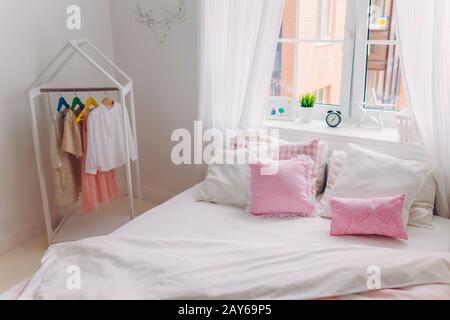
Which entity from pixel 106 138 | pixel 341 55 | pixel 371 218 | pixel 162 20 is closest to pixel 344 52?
pixel 341 55

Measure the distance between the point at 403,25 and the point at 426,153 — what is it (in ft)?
2.14

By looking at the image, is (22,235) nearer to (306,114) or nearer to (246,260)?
(246,260)

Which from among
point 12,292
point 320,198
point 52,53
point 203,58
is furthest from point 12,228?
point 320,198

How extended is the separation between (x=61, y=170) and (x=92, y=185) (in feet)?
0.68

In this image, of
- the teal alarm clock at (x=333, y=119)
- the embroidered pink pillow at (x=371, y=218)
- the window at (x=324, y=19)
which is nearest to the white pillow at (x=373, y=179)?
the embroidered pink pillow at (x=371, y=218)

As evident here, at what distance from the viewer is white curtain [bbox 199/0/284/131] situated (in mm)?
2633

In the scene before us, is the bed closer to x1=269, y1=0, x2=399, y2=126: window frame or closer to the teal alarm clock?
the teal alarm clock

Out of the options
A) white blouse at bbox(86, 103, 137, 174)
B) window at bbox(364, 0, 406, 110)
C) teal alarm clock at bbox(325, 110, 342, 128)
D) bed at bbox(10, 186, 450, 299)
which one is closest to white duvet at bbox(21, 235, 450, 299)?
bed at bbox(10, 186, 450, 299)

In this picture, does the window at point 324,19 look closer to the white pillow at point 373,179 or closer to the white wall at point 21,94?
the white pillow at point 373,179

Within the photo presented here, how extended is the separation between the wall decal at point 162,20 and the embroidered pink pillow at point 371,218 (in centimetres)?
169

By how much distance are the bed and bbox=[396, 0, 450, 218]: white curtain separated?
32 centimetres

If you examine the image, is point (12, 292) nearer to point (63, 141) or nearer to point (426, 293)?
point (63, 141)

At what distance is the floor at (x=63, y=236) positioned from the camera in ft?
8.68

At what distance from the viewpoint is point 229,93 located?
9.25 ft
